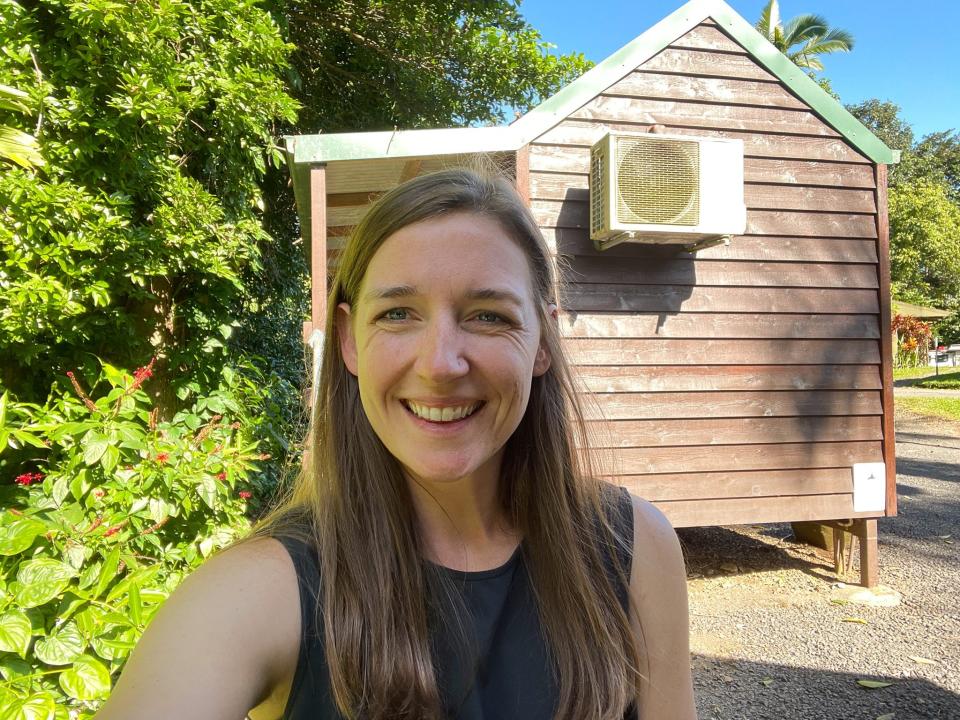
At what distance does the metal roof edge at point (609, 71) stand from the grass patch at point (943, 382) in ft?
57.8

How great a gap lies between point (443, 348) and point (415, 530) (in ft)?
1.19

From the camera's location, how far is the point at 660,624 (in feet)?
4.21

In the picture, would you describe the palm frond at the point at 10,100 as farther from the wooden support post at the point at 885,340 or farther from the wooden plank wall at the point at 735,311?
the wooden support post at the point at 885,340

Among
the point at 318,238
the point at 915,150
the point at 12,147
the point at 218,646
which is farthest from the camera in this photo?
the point at 915,150

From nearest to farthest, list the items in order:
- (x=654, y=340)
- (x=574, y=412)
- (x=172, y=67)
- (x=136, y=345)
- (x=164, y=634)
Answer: (x=164, y=634) → (x=574, y=412) → (x=172, y=67) → (x=136, y=345) → (x=654, y=340)

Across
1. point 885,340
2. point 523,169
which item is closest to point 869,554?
point 885,340

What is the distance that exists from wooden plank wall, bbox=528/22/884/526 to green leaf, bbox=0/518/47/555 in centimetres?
331

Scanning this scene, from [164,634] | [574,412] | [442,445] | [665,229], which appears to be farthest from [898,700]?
[164,634]

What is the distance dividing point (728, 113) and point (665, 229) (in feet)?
3.97

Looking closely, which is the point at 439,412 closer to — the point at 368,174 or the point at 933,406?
the point at 368,174

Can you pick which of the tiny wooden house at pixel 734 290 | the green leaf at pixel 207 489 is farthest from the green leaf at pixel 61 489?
the tiny wooden house at pixel 734 290

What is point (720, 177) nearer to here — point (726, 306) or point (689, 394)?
point (726, 306)

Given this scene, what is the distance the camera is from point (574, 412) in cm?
149

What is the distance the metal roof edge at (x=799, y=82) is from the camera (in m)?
4.42
